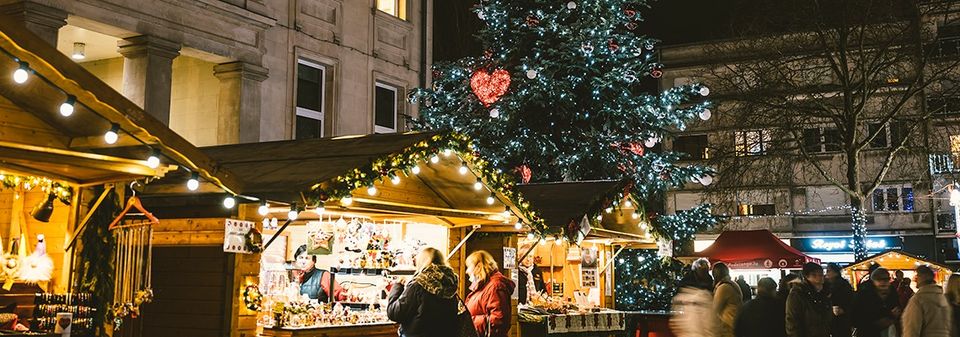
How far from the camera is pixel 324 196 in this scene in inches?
347

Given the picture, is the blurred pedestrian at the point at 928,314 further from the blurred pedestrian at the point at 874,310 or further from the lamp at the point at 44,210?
the lamp at the point at 44,210

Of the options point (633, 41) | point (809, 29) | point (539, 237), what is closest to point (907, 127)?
point (809, 29)

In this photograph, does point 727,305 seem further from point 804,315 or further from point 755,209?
point 755,209

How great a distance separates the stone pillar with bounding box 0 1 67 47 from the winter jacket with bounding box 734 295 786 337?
35.7ft

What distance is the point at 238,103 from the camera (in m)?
17.2

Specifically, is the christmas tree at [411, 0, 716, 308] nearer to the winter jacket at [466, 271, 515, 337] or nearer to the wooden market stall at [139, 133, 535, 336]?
the wooden market stall at [139, 133, 535, 336]

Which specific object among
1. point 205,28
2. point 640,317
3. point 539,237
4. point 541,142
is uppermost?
point 205,28

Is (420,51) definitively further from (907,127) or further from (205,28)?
(907,127)

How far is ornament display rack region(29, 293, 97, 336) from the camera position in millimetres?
8000

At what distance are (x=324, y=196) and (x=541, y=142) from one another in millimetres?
10916

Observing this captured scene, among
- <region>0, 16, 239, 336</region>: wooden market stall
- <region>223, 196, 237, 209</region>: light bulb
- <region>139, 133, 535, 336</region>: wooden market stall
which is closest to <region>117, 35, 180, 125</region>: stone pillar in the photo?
<region>139, 133, 535, 336</region>: wooden market stall

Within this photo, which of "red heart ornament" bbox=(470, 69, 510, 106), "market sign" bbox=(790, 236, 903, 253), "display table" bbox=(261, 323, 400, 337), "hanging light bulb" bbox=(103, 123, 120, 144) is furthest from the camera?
"market sign" bbox=(790, 236, 903, 253)

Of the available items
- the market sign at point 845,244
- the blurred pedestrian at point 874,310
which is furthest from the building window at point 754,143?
the blurred pedestrian at point 874,310

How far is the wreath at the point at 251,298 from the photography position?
9289 mm
